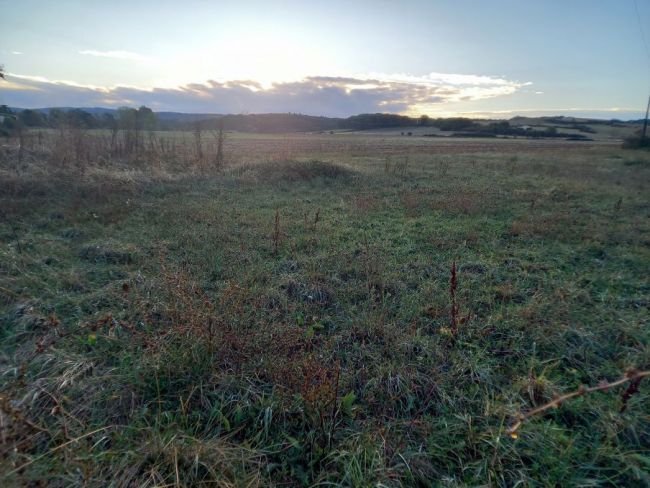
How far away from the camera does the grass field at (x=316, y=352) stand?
2.27 metres

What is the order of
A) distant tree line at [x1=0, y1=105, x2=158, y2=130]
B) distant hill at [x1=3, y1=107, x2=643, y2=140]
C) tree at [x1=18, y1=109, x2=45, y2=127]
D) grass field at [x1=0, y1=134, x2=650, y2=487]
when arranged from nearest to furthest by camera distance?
grass field at [x1=0, y1=134, x2=650, y2=487]
distant tree line at [x1=0, y1=105, x2=158, y2=130]
tree at [x1=18, y1=109, x2=45, y2=127]
distant hill at [x1=3, y1=107, x2=643, y2=140]

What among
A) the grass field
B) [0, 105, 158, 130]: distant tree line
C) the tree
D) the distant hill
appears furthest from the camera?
the distant hill

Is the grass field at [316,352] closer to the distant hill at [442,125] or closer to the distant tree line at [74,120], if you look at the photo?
the distant tree line at [74,120]

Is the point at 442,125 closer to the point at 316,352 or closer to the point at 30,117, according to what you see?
the point at 30,117

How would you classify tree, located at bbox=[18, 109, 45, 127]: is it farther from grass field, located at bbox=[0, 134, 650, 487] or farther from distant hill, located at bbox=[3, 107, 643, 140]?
distant hill, located at bbox=[3, 107, 643, 140]

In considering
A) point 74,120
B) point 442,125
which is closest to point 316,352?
point 74,120

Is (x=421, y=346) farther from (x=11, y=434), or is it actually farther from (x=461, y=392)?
(x=11, y=434)

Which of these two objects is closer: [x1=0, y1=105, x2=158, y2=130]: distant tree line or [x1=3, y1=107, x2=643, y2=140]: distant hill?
[x1=0, y1=105, x2=158, y2=130]: distant tree line

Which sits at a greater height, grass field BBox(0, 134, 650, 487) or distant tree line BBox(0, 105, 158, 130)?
distant tree line BBox(0, 105, 158, 130)

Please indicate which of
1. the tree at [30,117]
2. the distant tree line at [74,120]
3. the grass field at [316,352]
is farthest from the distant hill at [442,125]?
the grass field at [316,352]

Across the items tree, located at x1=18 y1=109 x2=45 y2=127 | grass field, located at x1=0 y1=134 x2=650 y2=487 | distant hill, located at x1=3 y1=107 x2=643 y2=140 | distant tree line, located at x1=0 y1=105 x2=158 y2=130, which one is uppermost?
distant hill, located at x1=3 y1=107 x2=643 y2=140

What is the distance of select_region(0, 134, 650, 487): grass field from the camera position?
7.45 feet

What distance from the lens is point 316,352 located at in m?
3.41

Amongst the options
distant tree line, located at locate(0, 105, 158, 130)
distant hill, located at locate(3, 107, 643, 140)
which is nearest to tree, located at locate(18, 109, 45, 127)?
distant tree line, located at locate(0, 105, 158, 130)
